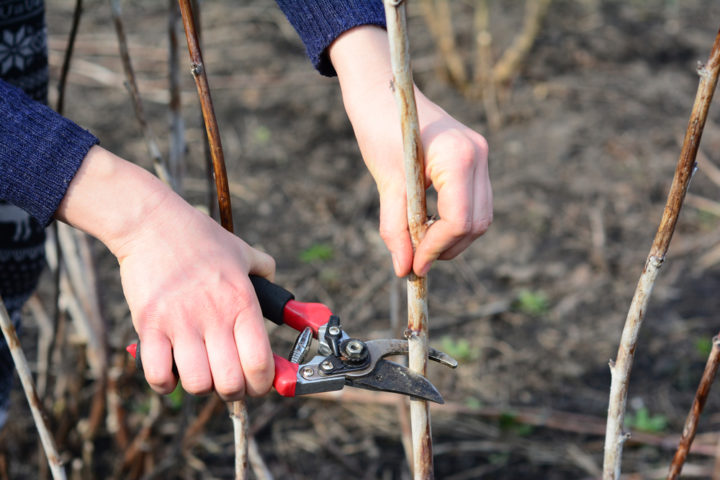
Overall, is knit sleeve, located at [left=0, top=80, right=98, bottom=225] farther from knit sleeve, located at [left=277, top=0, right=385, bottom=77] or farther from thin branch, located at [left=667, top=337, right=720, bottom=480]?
thin branch, located at [left=667, top=337, right=720, bottom=480]

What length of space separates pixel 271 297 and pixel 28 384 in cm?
45

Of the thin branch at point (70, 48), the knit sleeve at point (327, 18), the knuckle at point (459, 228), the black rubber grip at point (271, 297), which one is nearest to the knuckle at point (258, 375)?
the black rubber grip at point (271, 297)

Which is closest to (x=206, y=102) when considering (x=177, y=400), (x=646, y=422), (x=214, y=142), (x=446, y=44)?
(x=214, y=142)

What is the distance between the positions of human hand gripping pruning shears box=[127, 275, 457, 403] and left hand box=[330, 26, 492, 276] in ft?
0.62

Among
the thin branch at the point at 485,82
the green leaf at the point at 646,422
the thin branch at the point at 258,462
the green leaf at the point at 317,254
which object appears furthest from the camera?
the thin branch at the point at 485,82

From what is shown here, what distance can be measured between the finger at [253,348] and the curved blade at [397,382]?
26 centimetres

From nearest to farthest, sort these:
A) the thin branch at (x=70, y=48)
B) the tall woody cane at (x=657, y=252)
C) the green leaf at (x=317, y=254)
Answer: the tall woody cane at (x=657, y=252) < the thin branch at (x=70, y=48) < the green leaf at (x=317, y=254)

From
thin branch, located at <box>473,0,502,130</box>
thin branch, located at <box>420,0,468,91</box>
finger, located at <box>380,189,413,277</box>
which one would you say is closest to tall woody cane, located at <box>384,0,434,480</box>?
finger, located at <box>380,189,413,277</box>

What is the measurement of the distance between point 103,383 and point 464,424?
46.0 inches

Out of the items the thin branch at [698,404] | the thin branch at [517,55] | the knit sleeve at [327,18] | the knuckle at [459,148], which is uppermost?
the thin branch at [517,55]

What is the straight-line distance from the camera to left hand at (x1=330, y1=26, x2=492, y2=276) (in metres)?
1.06

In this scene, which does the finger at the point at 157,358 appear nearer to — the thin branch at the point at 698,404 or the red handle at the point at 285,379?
the red handle at the point at 285,379

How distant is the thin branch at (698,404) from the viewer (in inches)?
43.3

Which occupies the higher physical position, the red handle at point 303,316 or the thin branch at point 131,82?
the thin branch at point 131,82
